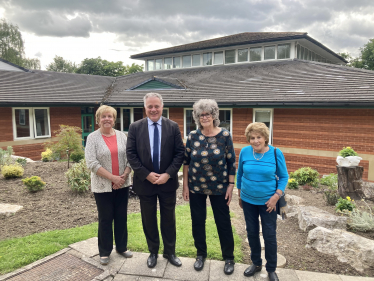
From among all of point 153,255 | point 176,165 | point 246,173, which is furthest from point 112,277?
point 246,173

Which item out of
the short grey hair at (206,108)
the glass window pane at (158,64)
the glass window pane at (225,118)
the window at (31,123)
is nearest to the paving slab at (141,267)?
the short grey hair at (206,108)

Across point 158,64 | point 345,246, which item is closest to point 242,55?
point 158,64

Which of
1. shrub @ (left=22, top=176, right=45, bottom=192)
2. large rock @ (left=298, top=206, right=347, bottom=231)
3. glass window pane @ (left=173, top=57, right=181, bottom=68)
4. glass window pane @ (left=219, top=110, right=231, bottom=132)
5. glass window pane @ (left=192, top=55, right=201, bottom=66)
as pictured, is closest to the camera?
large rock @ (left=298, top=206, right=347, bottom=231)

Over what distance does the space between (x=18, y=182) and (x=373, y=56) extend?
47619 millimetres

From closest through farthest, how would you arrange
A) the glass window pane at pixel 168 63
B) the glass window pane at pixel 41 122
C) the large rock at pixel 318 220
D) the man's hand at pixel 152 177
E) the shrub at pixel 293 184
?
1. the man's hand at pixel 152 177
2. the large rock at pixel 318 220
3. the shrub at pixel 293 184
4. the glass window pane at pixel 41 122
5. the glass window pane at pixel 168 63

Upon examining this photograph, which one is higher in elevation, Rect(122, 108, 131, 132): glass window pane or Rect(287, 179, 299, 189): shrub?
Rect(122, 108, 131, 132): glass window pane

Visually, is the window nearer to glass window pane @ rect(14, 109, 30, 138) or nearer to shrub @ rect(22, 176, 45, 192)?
glass window pane @ rect(14, 109, 30, 138)

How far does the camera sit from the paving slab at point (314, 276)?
3227 mm

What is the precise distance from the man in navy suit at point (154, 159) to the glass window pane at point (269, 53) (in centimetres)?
1333

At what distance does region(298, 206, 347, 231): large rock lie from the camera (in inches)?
175

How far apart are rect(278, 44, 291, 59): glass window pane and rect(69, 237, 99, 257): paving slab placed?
14044 millimetres

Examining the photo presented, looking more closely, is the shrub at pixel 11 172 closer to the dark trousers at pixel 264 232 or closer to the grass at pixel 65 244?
the grass at pixel 65 244

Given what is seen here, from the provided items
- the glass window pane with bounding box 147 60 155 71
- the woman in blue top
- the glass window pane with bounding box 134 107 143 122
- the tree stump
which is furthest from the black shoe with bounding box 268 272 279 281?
the glass window pane with bounding box 147 60 155 71

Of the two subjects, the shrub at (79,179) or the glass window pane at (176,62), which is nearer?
the shrub at (79,179)
